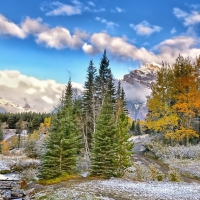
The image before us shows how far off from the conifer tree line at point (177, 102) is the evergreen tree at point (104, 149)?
56.4 feet

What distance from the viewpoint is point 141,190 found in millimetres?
20484

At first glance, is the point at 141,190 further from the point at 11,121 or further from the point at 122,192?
the point at 11,121

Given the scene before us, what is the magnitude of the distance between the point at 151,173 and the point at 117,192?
379 inches

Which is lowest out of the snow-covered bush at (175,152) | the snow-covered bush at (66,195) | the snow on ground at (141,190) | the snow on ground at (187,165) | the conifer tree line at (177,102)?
the snow-covered bush at (66,195)

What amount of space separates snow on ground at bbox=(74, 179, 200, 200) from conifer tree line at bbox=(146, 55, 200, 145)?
20.0 metres

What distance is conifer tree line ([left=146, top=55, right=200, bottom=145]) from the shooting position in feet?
136

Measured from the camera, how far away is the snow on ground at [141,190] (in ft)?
60.3

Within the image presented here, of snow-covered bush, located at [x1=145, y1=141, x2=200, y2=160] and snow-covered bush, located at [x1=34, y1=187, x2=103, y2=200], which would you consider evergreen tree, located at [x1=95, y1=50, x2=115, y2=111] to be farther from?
snow-covered bush, located at [x1=34, y1=187, x2=103, y2=200]

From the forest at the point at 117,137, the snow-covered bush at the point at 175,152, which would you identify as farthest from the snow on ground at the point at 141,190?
the snow-covered bush at the point at 175,152

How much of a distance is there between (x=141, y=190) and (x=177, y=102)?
2437 centimetres

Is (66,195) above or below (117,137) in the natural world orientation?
below

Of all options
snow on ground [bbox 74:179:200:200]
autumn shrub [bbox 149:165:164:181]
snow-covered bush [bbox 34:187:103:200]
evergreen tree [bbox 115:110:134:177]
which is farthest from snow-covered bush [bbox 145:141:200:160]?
snow-covered bush [bbox 34:187:103:200]

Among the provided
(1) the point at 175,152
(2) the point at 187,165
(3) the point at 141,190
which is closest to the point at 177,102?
(1) the point at 175,152

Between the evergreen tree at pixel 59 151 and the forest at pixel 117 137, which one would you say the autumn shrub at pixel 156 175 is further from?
the evergreen tree at pixel 59 151
